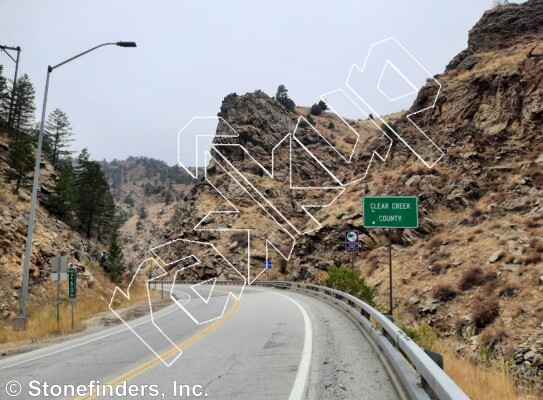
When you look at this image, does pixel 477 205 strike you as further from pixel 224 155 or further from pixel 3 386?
pixel 224 155

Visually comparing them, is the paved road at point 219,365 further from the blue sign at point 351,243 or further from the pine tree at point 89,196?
the pine tree at point 89,196

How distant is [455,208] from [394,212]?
20794 millimetres

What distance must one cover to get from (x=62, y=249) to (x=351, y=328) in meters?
20.2

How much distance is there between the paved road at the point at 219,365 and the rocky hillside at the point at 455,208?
307 inches

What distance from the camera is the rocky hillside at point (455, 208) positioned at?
62.2 ft

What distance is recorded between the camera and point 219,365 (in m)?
8.00

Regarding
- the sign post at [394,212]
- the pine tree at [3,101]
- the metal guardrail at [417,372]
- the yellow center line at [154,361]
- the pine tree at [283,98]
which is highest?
the pine tree at [283,98]

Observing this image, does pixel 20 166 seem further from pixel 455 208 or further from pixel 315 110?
pixel 315 110

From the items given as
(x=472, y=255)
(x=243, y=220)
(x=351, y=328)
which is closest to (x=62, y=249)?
(x=351, y=328)

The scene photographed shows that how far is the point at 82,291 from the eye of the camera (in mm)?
23797

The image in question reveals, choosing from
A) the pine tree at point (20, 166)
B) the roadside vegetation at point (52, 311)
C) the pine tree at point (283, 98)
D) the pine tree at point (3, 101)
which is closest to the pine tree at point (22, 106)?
the pine tree at point (3, 101)

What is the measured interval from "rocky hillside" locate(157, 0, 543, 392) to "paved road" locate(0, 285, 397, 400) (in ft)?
25.6

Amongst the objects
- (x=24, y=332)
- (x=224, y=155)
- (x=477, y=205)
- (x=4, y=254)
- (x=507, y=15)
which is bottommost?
(x=24, y=332)
